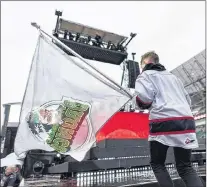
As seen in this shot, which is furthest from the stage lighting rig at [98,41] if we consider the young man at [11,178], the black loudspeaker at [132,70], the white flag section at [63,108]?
the white flag section at [63,108]

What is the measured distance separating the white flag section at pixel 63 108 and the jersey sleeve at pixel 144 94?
0.56 m

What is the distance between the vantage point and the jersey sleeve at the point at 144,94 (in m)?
2.57

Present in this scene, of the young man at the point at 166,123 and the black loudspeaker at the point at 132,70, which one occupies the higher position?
the black loudspeaker at the point at 132,70

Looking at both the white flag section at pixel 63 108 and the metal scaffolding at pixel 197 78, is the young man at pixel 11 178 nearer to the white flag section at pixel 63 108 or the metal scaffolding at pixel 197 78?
the white flag section at pixel 63 108

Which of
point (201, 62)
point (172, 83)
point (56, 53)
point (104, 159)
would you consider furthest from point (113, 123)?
point (201, 62)

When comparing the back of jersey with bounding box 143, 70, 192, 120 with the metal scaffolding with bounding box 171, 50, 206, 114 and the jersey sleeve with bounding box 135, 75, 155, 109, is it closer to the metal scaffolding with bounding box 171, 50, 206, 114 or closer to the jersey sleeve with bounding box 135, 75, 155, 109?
the jersey sleeve with bounding box 135, 75, 155, 109

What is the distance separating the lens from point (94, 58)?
15.1 m

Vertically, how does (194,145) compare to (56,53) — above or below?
below

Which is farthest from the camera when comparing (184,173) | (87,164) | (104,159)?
(104,159)

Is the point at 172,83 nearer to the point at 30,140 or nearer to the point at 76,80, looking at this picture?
the point at 76,80

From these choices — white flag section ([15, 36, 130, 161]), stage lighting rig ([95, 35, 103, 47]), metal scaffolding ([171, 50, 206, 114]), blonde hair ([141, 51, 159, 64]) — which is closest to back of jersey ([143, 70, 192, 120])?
blonde hair ([141, 51, 159, 64])

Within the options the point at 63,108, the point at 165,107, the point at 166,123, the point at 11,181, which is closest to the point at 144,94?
the point at 165,107

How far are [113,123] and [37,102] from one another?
591 cm

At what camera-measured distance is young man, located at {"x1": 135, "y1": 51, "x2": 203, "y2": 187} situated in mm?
2375
